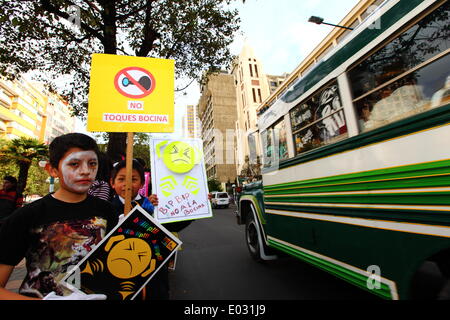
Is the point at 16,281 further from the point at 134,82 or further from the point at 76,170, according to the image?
the point at 134,82

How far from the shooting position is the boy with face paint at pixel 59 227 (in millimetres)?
1152

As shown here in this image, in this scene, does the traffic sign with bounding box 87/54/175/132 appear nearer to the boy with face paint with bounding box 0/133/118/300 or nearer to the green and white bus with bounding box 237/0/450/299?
the boy with face paint with bounding box 0/133/118/300

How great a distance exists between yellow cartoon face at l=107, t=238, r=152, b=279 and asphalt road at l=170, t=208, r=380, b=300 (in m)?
1.97

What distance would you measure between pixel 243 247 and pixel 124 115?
4904 mm

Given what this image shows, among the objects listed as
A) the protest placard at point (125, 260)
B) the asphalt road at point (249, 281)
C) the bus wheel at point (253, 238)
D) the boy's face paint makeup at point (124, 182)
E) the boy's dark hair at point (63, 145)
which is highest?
the boy's dark hair at point (63, 145)

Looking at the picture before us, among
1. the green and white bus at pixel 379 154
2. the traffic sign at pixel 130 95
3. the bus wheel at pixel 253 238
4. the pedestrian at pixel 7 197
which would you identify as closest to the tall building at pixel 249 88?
the bus wheel at pixel 253 238

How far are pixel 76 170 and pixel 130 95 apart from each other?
855 millimetres

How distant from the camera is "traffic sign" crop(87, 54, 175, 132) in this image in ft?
6.18

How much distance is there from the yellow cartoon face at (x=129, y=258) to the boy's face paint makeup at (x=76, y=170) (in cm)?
44

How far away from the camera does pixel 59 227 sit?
1297 millimetres

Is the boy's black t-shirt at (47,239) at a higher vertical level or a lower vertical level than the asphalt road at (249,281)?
higher

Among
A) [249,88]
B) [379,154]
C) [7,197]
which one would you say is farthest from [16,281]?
[249,88]

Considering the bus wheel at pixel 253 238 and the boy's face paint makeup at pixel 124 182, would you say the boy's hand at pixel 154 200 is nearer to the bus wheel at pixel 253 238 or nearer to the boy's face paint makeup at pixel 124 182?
the boy's face paint makeup at pixel 124 182
